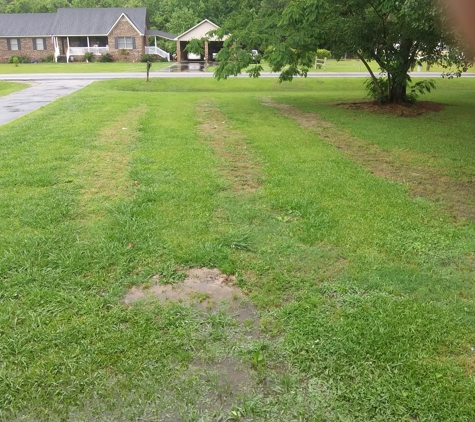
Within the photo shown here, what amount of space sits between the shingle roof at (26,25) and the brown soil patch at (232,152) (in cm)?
4453

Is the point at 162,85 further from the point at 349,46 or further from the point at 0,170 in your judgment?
the point at 0,170

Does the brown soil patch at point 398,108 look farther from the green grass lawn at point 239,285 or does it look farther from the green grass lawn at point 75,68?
the green grass lawn at point 75,68

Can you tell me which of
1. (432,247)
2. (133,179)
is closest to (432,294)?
(432,247)

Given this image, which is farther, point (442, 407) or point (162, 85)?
point (162, 85)

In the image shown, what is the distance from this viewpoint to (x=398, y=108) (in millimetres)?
14406

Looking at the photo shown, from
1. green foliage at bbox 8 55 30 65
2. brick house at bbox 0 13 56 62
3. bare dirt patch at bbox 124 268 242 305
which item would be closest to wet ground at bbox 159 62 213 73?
green foliage at bbox 8 55 30 65

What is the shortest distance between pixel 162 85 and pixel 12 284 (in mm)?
20615

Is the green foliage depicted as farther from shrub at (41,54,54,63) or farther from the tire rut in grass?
the tire rut in grass

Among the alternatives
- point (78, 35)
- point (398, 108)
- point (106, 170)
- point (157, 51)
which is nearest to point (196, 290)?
point (106, 170)

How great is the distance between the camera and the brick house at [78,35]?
1893 inches

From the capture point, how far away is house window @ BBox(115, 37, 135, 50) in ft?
158

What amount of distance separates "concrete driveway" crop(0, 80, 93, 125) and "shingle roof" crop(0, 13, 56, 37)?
29144 millimetres

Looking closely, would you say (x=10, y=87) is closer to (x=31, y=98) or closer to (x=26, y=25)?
(x=31, y=98)

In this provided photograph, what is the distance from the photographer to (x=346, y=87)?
2367 centimetres
